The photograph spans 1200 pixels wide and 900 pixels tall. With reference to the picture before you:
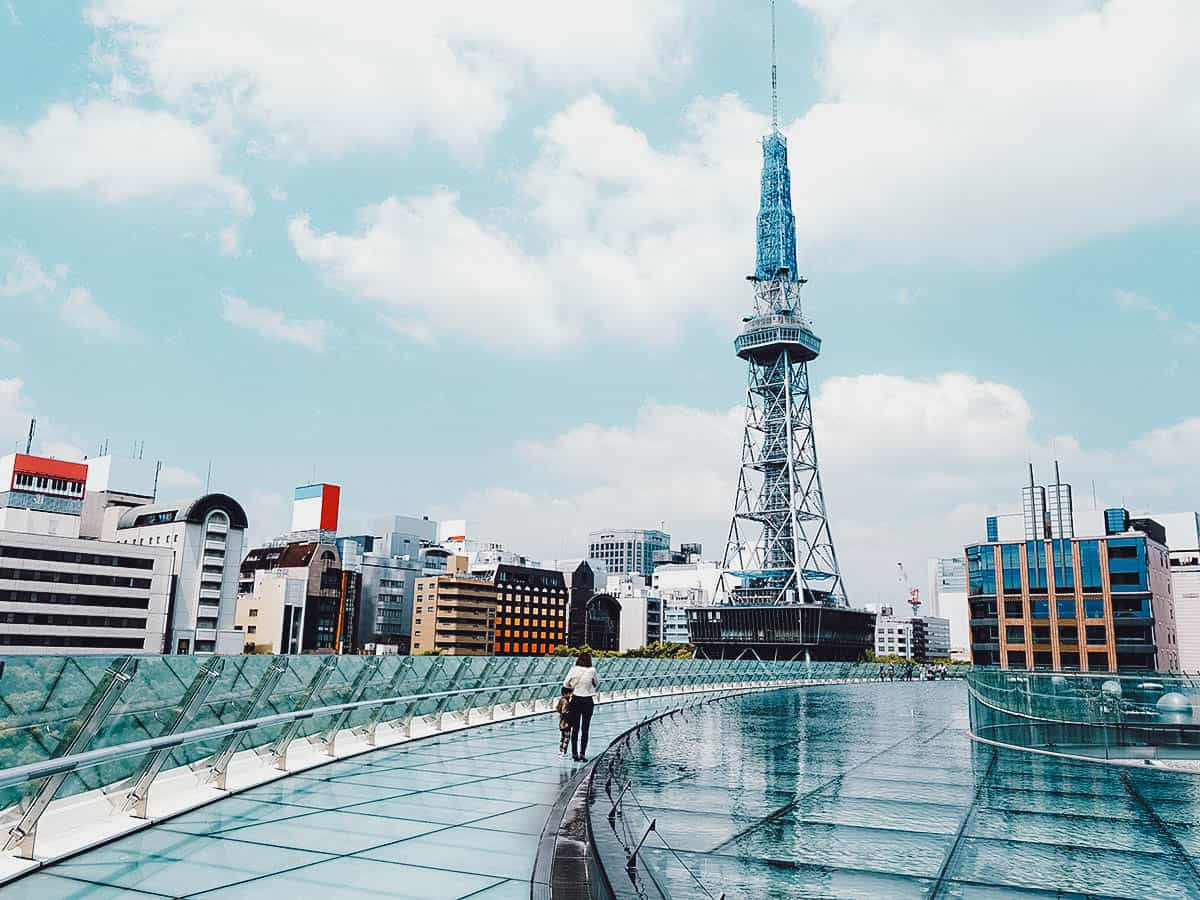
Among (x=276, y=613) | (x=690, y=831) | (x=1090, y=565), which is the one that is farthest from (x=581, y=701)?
(x=276, y=613)

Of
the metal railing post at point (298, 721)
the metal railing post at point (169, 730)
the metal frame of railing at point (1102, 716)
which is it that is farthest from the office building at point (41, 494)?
the metal railing post at point (169, 730)

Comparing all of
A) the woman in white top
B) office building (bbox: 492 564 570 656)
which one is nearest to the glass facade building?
office building (bbox: 492 564 570 656)

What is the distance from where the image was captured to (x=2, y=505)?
98500mm

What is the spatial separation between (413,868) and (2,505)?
109 metres

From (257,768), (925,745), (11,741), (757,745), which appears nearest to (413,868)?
(11,741)

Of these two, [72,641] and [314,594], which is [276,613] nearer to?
[314,594]

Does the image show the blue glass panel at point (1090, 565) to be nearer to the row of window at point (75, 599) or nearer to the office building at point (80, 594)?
the office building at point (80, 594)

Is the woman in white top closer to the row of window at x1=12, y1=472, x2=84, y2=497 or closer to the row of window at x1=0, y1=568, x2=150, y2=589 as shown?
the row of window at x1=0, y1=568, x2=150, y2=589

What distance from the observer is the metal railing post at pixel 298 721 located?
11758mm

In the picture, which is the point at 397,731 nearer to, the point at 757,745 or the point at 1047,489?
the point at 757,745

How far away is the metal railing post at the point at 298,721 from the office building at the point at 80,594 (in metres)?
80.6

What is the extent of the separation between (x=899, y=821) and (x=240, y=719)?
23.9ft

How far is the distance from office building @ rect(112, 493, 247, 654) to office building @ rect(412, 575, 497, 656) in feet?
122

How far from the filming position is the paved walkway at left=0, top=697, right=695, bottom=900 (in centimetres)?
657
